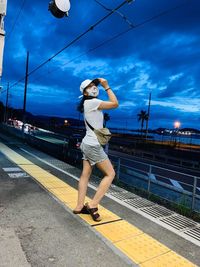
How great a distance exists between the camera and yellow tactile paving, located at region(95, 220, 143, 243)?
405cm

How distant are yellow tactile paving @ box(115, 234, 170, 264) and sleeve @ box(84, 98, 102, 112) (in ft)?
7.15

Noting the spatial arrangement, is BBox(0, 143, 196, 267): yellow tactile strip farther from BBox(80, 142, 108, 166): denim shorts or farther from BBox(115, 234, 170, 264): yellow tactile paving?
BBox(80, 142, 108, 166): denim shorts

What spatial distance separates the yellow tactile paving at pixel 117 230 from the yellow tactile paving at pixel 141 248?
121 millimetres

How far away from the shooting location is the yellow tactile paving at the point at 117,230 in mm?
4055

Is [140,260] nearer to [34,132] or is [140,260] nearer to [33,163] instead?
[33,163]

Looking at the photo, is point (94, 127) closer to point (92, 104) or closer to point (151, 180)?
point (92, 104)

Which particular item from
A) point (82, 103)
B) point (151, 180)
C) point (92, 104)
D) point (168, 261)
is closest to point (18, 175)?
point (151, 180)

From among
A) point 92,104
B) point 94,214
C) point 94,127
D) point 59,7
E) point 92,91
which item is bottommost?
point 94,214

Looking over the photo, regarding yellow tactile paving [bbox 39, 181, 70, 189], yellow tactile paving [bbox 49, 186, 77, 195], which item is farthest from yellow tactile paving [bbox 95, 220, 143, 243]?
yellow tactile paving [bbox 39, 181, 70, 189]

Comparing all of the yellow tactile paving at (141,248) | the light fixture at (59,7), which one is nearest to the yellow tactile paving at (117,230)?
the yellow tactile paving at (141,248)

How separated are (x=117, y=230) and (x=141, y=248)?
2.15 ft

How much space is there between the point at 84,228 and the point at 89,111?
196 cm

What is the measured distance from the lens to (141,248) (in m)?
3.74

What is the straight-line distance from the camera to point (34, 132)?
20.8m
